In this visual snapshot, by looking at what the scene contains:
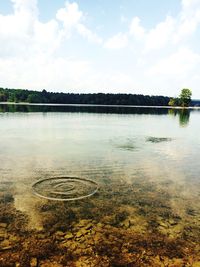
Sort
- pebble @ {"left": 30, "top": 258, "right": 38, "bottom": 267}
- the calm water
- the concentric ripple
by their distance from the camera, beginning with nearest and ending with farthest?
pebble @ {"left": 30, "top": 258, "right": 38, "bottom": 267} → the calm water → the concentric ripple

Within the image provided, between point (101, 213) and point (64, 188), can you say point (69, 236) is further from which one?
point (64, 188)

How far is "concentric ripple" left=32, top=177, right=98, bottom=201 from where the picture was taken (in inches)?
490

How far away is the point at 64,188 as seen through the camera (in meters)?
13.6

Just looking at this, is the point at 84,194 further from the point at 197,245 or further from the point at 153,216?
the point at 197,245

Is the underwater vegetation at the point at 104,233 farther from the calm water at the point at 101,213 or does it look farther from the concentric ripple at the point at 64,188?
the concentric ripple at the point at 64,188

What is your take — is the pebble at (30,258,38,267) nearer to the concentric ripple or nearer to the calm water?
the calm water

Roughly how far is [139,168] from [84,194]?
6.76 metres

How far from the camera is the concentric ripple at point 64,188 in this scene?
1244 centimetres

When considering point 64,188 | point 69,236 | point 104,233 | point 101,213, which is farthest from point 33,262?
point 64,188

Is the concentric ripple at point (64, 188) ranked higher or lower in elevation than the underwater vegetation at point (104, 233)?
higher

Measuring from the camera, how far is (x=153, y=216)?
10727 millimetres

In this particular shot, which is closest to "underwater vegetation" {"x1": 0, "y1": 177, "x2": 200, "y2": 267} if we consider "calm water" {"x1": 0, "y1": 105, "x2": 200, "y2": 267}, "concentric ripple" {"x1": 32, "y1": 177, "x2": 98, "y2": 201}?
"calm water" {"x1": 0, "y1": 105, "x2": 200, "y2": 267}

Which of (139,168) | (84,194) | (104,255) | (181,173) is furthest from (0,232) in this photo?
(181,173)

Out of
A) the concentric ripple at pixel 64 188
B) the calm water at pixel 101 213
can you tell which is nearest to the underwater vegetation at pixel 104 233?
the calm water at pixel 101 213
